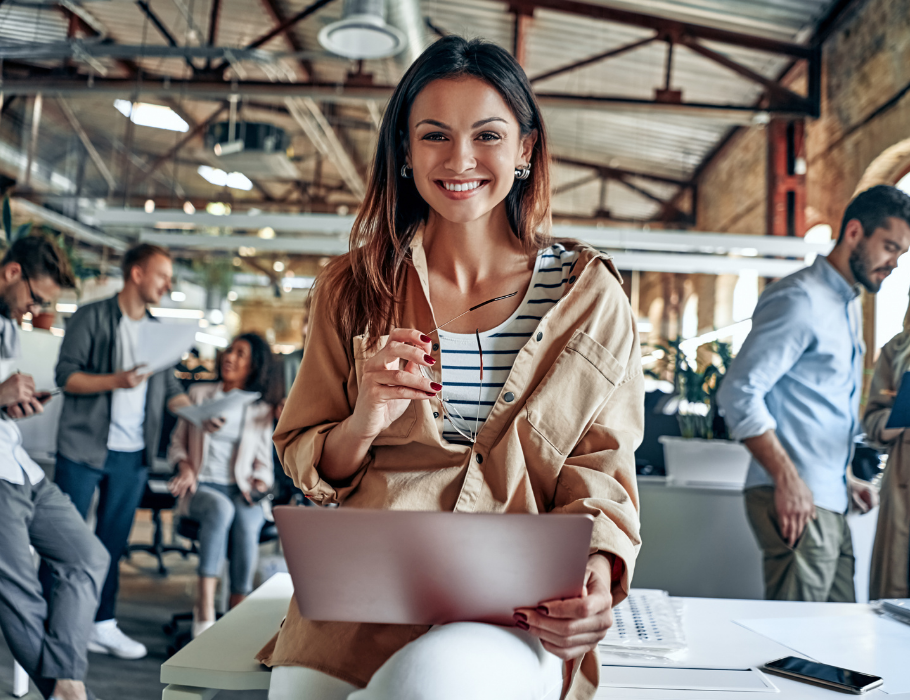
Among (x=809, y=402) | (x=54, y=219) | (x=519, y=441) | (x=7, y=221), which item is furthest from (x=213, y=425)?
(x=54, y=219)

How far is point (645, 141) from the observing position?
9.62 meters

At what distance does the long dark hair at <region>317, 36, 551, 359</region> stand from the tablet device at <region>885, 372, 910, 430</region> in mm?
1353

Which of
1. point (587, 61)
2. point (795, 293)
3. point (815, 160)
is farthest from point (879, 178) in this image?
point (795, 293)

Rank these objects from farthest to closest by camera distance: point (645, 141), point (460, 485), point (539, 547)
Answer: point (645, 141), point (460, 485), point (539, 547)

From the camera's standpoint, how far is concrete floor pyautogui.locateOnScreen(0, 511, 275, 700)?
287cm

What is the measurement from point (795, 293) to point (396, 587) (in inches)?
71.5

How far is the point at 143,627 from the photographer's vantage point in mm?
3734

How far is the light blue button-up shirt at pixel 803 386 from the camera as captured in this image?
2227 mm

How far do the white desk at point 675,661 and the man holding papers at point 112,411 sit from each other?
83.2 inches

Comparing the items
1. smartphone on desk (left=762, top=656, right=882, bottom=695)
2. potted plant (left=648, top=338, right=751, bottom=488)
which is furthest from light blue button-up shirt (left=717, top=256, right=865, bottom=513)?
smartphone on desk (left=762, top=656, right=882, bottom=695)

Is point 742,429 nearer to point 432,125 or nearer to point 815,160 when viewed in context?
point 432,125

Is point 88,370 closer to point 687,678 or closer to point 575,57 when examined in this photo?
point 687,678

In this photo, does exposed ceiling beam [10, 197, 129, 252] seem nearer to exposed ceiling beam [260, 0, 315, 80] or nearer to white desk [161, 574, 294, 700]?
exposed ceiling beam [260, 0, 315, 80]

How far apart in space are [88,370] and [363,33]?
2.50 meters
